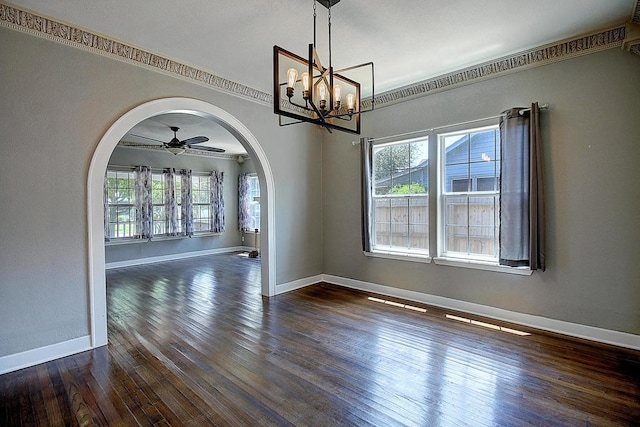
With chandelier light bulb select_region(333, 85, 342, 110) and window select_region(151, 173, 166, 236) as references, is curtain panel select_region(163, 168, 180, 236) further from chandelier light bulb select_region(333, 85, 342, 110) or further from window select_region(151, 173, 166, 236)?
chandelier light bulb select_region(333, 85, 342, 110)

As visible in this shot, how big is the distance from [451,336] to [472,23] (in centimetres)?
314

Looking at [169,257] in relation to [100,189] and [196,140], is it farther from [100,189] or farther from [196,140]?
[100,189]

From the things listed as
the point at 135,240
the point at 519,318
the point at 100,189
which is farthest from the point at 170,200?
the point at 519,318

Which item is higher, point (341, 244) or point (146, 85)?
point (146, 85)

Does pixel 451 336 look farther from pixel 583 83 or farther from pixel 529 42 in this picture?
pixel 529 42

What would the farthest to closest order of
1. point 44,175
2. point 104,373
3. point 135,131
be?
point 135,131 → point 44,175 → point 104,373

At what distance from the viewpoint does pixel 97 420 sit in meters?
2.10

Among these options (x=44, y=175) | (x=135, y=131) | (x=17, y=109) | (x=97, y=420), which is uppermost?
(x=135, y=131)

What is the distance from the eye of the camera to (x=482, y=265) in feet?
12.9

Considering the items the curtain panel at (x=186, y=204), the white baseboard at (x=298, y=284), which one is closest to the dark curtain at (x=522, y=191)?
the white baseboard at (x=298, y=284)

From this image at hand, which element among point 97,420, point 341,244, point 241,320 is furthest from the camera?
point 341,244

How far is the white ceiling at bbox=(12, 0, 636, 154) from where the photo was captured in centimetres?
269

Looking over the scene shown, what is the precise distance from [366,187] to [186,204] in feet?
18.7

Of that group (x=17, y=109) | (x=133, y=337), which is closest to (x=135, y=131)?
(x=17, y=109)
